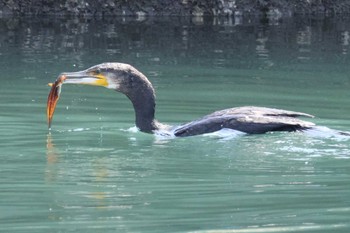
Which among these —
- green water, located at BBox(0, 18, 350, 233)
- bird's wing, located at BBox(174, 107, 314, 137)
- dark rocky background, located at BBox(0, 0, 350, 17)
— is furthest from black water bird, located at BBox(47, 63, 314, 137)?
dark rocky background, located at BBox(0, 0, 350, 17)

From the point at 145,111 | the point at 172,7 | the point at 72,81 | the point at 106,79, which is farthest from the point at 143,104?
the point at 172,7

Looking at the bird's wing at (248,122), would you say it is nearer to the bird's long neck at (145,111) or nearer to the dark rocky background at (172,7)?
the bird's long neck at (145,111)

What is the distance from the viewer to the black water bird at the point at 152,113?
35.6ft

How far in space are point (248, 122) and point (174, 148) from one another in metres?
0.81

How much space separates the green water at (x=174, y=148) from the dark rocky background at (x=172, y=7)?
13.3ft

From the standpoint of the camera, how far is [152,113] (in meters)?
11.7

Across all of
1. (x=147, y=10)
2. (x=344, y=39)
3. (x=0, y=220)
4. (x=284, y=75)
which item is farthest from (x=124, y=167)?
(x=147, y=10)

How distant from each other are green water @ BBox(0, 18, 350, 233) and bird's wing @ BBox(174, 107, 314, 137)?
109 mm

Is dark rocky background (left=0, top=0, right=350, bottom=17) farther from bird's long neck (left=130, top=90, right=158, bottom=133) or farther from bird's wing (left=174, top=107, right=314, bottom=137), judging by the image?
bird's wing (left=174, top=107, right=314, bottom=137)

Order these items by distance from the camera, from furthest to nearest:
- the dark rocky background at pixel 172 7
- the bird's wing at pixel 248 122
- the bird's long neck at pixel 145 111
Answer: the dark rocky background at pixel 172 7
the bird's long neck at pixel 145 111
the bird's wing at pixel 248 122

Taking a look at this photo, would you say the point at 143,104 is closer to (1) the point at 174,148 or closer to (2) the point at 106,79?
(2) the point at 106,79

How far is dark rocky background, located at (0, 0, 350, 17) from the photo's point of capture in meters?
24.2

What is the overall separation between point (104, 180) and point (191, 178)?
0.69m

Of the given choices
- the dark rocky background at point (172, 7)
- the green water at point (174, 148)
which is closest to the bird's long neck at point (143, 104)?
the green water at point (174, 148)
